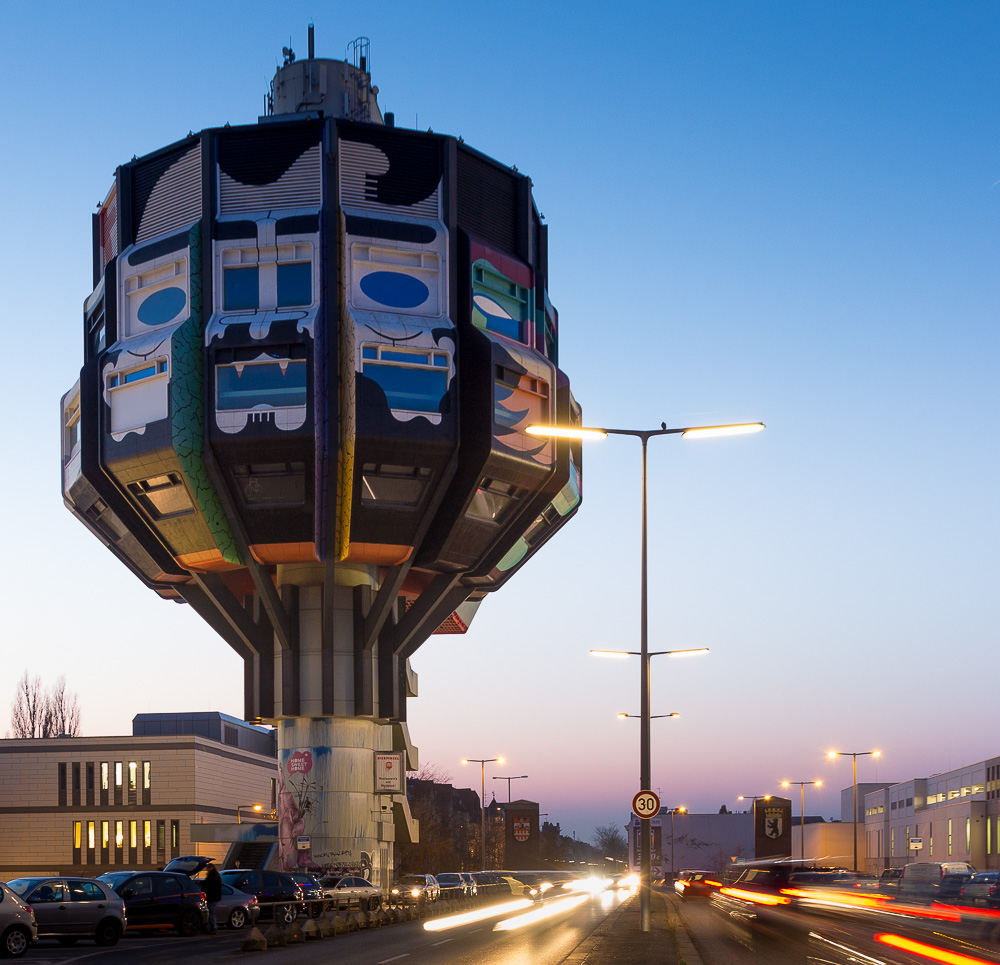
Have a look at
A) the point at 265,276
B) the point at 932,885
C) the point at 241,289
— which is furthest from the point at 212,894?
the point at 932,885

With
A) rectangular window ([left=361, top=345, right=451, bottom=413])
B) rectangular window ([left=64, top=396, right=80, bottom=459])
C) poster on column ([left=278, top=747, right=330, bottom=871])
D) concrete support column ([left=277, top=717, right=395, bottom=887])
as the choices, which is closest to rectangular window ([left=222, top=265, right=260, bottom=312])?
rectangular window ([left=361, top=345, right=451, bottom=413])

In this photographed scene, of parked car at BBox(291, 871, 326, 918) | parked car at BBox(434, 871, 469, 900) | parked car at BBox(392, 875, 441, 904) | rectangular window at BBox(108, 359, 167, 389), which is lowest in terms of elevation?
parked car at BBox(434, 871, 469, 900)

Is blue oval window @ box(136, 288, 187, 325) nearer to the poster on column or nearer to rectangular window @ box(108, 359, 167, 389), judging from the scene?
rectangular window @ box(108, 359, 167, 389)

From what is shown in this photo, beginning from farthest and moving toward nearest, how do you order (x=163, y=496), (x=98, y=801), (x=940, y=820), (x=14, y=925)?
(x=940, y=820), (x=98, y=801), (x=163, y=496), (x=14, y=925)

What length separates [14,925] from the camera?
28.8 meters

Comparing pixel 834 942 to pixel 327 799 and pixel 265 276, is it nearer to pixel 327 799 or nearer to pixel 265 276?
pixel 327 799

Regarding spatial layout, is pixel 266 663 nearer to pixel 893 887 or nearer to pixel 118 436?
pixel 118 436

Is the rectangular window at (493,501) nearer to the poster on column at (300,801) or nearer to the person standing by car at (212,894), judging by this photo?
the poster on column at (300,801)

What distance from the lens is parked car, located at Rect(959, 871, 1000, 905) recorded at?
167 ft

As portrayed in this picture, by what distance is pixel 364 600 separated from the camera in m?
65.6

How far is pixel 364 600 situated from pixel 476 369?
12.4m

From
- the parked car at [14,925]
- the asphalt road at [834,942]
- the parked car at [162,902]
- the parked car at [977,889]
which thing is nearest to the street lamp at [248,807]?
the parked car at [977,889]

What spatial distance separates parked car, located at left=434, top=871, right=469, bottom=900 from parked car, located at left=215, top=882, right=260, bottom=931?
16.8 metres

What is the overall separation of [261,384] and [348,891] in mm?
21465
